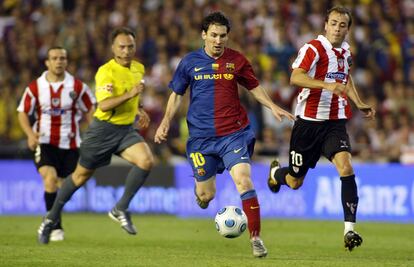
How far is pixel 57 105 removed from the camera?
13.9m

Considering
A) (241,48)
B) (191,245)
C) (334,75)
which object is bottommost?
(191,245)

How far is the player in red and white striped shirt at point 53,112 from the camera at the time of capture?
13.8m

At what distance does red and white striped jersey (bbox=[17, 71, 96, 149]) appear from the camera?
13828 millimetres

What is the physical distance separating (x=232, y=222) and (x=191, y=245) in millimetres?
2583

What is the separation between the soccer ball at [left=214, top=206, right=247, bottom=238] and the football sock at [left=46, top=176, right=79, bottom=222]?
289cm

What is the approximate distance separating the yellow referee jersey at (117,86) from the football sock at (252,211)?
2.68 m

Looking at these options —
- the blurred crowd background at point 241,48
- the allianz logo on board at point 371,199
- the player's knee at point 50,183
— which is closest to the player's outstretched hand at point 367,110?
the player's knee at point 50,183

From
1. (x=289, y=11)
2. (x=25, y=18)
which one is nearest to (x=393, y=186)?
(x=289, y=11)

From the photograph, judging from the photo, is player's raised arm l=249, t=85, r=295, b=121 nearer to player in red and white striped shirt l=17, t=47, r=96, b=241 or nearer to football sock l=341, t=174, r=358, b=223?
football sock l=341, t=174, r=358, b=223

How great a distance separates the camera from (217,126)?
11.1 meters

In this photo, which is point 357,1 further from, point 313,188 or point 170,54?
point 313,188

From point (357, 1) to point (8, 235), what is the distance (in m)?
11.9

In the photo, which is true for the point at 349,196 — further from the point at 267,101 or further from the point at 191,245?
the point at 191,245

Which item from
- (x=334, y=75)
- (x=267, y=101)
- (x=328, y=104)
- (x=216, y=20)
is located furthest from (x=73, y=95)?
(x=334, y=75)
